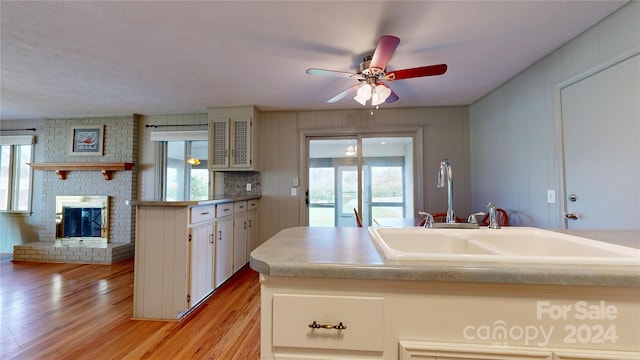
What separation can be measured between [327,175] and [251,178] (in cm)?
119

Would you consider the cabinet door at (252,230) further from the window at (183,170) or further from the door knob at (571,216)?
the door knob at (571,216)

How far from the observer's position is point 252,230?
3.81 meters

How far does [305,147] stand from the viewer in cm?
396

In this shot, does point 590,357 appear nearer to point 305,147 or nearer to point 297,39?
point 297,39

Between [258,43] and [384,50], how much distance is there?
104cm

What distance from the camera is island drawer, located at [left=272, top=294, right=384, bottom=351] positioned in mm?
737

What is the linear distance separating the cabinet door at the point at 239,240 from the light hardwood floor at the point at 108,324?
26cm

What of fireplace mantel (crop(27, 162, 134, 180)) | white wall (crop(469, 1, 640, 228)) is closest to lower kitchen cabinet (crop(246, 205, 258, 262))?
fireplace mantel (crop(27, 162, 134, 180))

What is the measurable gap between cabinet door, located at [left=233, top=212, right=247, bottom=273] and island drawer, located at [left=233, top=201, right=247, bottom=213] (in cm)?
5

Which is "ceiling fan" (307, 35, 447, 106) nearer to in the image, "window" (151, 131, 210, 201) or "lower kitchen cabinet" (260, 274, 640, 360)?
"lower kitchen cabinet" (260, 274, 640, 360)

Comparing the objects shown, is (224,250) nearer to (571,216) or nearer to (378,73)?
(378,73)

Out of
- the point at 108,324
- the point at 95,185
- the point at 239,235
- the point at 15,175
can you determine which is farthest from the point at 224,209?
the point at 15,175

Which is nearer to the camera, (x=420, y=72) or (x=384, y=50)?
(x=384, y=50)

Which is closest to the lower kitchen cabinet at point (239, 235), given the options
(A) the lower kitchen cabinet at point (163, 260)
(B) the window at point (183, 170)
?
(A) the lower kitchen cabinet at point (163, 260)
